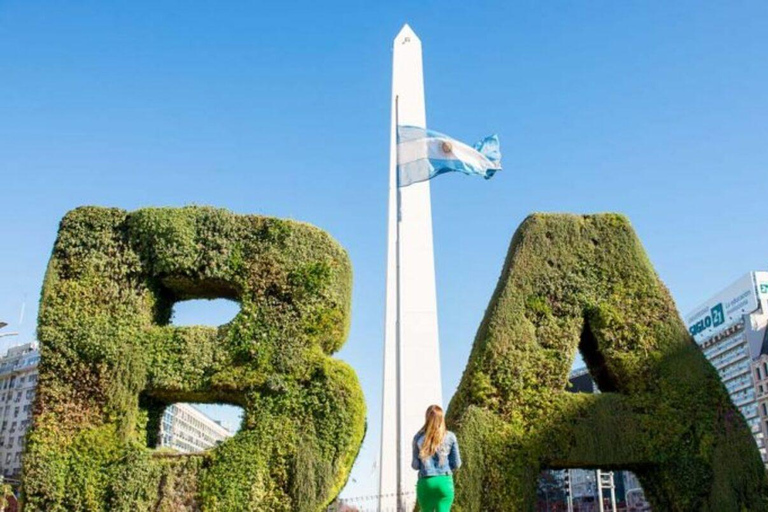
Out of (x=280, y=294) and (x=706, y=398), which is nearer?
(x=706, y=398)

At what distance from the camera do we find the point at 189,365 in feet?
37.2

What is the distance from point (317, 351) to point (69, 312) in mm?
4136

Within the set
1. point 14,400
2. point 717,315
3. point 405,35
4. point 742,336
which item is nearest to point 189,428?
point 14,400

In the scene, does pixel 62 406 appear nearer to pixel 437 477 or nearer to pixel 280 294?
pixel 280 294

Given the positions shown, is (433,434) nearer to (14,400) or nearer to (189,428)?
(14,400)

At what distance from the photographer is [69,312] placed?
11.7 metres

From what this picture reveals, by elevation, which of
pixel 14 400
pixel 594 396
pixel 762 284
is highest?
pixel 762 284

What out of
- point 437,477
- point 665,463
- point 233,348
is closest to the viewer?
point 437,477

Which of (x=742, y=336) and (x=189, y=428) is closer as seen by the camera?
(x=742, y=336)

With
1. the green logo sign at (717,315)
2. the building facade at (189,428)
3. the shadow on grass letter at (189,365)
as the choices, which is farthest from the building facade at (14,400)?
the green logo sign at (717,315)

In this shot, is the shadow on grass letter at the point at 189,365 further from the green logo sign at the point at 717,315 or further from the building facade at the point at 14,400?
the green logo sign at the point at 717,315

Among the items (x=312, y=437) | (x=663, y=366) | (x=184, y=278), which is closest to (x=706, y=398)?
(x=663, y=366)

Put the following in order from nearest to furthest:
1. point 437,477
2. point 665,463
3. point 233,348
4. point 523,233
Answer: point 437,477
point 665,463
point 233,348
point 523,233

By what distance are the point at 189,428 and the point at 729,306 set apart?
82802 millimetres
